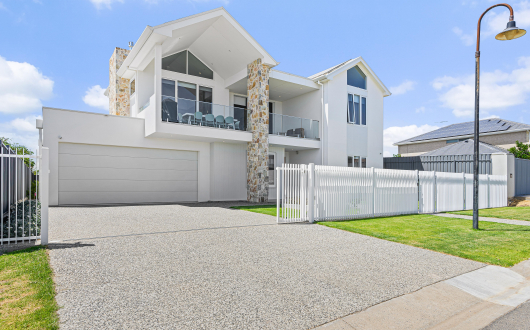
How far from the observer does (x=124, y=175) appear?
1430 cm

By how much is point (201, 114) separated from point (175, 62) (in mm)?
3792

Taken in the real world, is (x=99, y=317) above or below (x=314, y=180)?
below

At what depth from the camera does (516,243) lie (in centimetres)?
702

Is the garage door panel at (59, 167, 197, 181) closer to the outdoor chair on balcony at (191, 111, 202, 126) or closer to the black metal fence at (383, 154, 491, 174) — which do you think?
the outdoor chair on balcony at (191, 111, 202, 126)

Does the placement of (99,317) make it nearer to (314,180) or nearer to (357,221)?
(314,180)

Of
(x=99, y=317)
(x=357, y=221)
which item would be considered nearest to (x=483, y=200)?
(x=357, y=221)

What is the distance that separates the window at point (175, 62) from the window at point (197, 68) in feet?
1.07

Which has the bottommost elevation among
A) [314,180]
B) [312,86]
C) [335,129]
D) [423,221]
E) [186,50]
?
[423,221]

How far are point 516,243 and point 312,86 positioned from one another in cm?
1332

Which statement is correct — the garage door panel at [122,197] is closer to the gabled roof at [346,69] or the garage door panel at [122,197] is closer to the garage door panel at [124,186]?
the garage door panel at [124,186]

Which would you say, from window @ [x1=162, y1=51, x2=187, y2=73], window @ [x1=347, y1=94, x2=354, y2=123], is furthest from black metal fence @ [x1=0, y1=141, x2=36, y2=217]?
window @ [x1=347, y1=94, x2=354, y2=123]

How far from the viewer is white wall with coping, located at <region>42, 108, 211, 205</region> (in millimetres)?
12695

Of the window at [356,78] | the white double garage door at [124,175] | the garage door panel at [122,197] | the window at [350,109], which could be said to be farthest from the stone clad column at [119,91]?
the window at [356,78]

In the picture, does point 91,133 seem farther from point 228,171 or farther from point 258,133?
point 258,133
